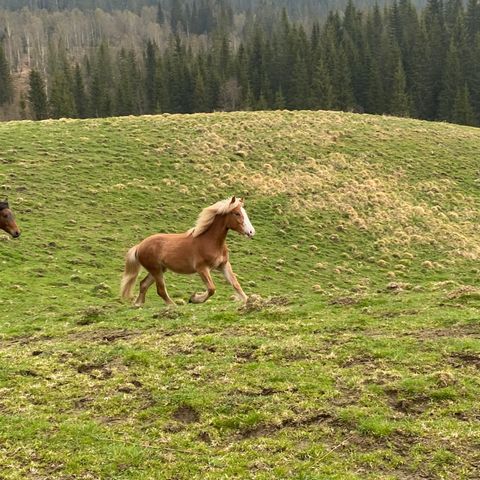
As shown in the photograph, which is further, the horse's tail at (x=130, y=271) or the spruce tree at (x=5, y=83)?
the spruce tree at (x=5, y=83)

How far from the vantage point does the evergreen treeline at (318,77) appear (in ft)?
271

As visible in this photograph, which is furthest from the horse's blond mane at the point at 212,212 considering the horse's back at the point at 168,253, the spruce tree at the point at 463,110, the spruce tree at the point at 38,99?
the spruce tree at the point at 38,99

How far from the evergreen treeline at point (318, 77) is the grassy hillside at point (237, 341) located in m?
53.9

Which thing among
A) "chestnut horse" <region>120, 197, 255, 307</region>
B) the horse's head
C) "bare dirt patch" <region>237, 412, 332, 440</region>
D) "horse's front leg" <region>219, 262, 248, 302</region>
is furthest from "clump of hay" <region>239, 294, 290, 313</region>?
"bare dirt patch" <region>237, 412, 332, 440</region>

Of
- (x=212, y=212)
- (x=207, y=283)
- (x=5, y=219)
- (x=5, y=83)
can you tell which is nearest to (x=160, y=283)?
(x=207, y=283)

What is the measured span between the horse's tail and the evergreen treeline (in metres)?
69.4

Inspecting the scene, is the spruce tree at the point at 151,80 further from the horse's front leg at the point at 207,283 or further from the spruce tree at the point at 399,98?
the horse's front leg at the point at 207,283

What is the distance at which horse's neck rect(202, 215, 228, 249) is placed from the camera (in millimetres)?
14188

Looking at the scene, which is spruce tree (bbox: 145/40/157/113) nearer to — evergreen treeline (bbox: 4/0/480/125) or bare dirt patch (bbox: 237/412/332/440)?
evergreen treeline (bbox: 4/0/480/125)

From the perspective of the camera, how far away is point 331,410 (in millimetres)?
7473

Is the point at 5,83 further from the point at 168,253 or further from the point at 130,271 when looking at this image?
the point at 168,253

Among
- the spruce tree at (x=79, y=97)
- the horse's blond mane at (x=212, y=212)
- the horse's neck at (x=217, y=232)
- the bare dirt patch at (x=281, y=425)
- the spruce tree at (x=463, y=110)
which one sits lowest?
the spruce tree at (x=463, y=110)

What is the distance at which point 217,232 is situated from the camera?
559 inches

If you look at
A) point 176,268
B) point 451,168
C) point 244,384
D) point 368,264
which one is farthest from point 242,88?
point 244,384
